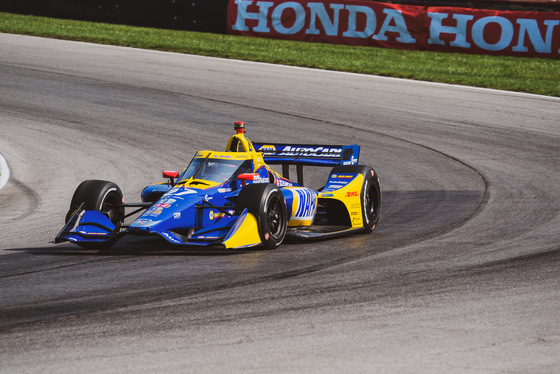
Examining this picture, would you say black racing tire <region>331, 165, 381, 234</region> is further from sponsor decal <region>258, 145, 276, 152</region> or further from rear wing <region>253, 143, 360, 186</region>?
sponsor decal <region>258, 145, 276, 152</region>

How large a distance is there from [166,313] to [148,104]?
14754mm

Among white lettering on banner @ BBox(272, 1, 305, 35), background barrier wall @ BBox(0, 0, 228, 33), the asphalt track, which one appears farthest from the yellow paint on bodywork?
background barrier wall @ BBox(0, 0, 228, 33)

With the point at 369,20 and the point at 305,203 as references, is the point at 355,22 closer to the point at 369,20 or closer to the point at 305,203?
the point at 369,20

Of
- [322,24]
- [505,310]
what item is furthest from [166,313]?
[322,24]

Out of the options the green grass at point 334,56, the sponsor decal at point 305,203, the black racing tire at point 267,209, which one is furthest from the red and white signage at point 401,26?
the black racing tire at point 267,209

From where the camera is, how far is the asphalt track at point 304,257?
6.23m

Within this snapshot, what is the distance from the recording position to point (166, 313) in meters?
7.07

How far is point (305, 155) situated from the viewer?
11930mm

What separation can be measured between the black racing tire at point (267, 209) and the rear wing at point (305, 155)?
178 centimetres

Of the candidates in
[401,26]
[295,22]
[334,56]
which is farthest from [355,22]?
[295,22]

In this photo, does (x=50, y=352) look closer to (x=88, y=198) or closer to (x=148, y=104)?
(x=88, y=198)

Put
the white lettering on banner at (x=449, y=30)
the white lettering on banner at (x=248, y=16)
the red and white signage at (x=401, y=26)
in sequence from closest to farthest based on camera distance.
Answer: the red and white signage at (x=401, y=26) → the white lettering on banner at (x=449, y=30) → the white lettering on banner at (x=248, y=16)

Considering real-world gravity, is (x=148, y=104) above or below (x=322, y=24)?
below

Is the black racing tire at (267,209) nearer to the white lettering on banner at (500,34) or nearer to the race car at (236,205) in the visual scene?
the race car at (236,205)
